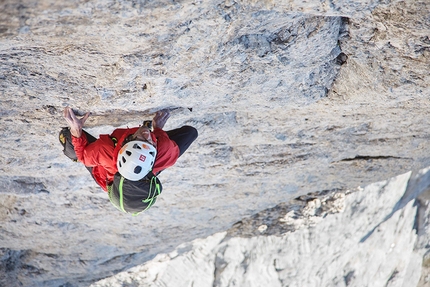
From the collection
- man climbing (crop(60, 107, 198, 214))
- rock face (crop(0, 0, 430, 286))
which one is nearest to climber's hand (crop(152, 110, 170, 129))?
man climbing (crop(60, 107, 198, 214))

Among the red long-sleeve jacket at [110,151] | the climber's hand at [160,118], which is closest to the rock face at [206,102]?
the climber's hand at [160,118]

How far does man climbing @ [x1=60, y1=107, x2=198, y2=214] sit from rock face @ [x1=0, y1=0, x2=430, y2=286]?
17 cm

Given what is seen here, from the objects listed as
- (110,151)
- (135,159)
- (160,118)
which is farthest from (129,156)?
(160,118)

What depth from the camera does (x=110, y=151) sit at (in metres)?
3.47

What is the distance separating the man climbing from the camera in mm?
3211

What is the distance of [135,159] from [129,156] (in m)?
0.05

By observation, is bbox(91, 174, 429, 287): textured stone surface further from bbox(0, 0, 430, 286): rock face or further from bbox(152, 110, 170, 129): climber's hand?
bbox(152, 110, 170, 129): climber's hand

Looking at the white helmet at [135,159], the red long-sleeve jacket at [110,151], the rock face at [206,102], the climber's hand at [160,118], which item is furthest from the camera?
the climber's hand at [160,118]

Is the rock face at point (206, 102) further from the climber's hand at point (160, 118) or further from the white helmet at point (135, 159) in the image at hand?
the white helmet at point (135, 159)

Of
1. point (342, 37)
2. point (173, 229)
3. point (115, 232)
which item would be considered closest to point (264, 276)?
point (173, 229)

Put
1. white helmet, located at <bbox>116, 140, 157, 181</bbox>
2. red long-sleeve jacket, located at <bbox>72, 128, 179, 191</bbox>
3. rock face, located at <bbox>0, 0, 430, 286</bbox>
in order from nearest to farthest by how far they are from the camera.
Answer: rock face, located at <bbox>0, 0, 430, 286</bbox>, white helmet, located at <bbox>116, 140, 157, 181</bbox>, red long-sleeve jacket, located at <bbox>72, 128, 179, 191</bbox>

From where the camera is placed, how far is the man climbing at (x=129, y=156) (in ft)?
10.5

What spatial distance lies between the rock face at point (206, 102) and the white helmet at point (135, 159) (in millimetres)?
369

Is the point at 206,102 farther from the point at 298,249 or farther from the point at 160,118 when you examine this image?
the point at 298,249
